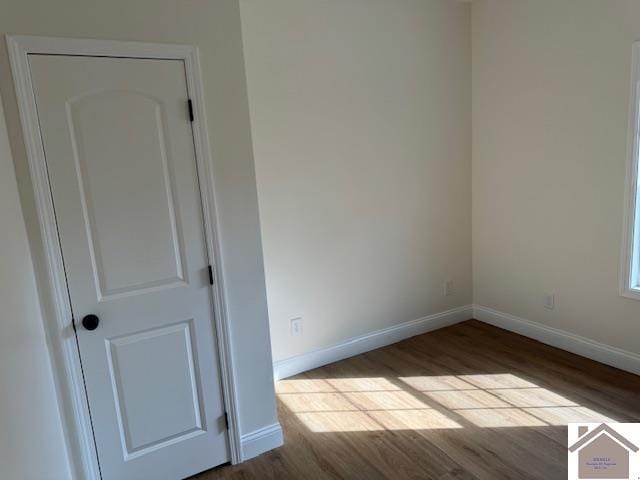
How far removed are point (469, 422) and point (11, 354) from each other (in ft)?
7.98

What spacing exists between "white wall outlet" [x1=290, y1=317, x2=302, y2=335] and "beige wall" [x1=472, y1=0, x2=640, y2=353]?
1.92 meters

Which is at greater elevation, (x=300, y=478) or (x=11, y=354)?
(x=11, y=354)

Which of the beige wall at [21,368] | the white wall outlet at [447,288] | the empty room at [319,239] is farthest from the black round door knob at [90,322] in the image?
the white wall outlet at [447,288]

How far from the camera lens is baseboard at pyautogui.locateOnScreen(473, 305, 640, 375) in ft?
10.5

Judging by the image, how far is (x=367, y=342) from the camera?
12.5 feet

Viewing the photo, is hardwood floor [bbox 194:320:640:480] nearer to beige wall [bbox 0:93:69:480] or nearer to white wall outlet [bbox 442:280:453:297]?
white wall outlet [bbox 442:280:453:297]

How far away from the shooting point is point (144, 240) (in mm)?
2135

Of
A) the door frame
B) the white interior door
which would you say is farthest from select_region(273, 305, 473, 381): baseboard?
the door frame

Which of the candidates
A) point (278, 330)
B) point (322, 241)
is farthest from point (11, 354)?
point (322, 241)

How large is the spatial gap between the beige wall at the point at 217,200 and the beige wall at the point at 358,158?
0.81 m

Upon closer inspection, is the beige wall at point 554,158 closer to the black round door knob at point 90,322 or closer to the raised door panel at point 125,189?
the raised door panel at point 125,189

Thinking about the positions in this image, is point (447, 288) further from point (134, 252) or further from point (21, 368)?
point (21, 368)

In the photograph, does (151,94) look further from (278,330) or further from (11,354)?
(278,330)

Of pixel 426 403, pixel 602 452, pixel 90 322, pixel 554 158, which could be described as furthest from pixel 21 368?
pixel 554 158
